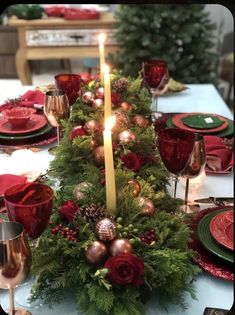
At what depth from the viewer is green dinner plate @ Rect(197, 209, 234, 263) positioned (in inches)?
27.8

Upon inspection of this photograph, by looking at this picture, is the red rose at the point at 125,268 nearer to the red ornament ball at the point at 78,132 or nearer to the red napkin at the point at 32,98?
the red ornament ball at the point at 78,132

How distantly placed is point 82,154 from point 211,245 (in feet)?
1.16

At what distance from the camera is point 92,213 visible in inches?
27.0

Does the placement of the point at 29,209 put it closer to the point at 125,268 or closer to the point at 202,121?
the point at 125,268

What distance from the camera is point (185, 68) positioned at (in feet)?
10.3

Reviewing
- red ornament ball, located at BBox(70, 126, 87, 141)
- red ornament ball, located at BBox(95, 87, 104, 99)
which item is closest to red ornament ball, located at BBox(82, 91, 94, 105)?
red ornament ball, located at BBox(95, 87, 104, 99)

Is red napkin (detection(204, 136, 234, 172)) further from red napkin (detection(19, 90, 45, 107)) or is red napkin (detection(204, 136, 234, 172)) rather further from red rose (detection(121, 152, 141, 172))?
red napkin (detection(19, 90, 45, 107))

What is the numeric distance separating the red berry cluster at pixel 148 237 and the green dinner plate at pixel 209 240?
10 centimetres

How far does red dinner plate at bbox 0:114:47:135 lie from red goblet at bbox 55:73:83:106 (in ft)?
0.33

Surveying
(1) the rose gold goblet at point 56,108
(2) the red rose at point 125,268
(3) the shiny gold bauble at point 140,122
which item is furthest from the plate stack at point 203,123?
(2) the red rose at point 125,268

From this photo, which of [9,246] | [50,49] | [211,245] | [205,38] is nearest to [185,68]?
[205,38]

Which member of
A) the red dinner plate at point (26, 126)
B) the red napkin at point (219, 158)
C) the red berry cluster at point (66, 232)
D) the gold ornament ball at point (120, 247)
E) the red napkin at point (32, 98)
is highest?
the gold ornament ball at point (120, 247)

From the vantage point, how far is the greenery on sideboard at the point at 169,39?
2961 mm

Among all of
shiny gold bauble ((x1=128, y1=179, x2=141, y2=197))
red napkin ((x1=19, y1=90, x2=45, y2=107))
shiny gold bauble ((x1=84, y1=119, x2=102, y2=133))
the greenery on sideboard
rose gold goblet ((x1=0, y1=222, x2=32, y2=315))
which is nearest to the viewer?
rose gold goblet ((x1=0, y1=222, x2=32, y2=315))
